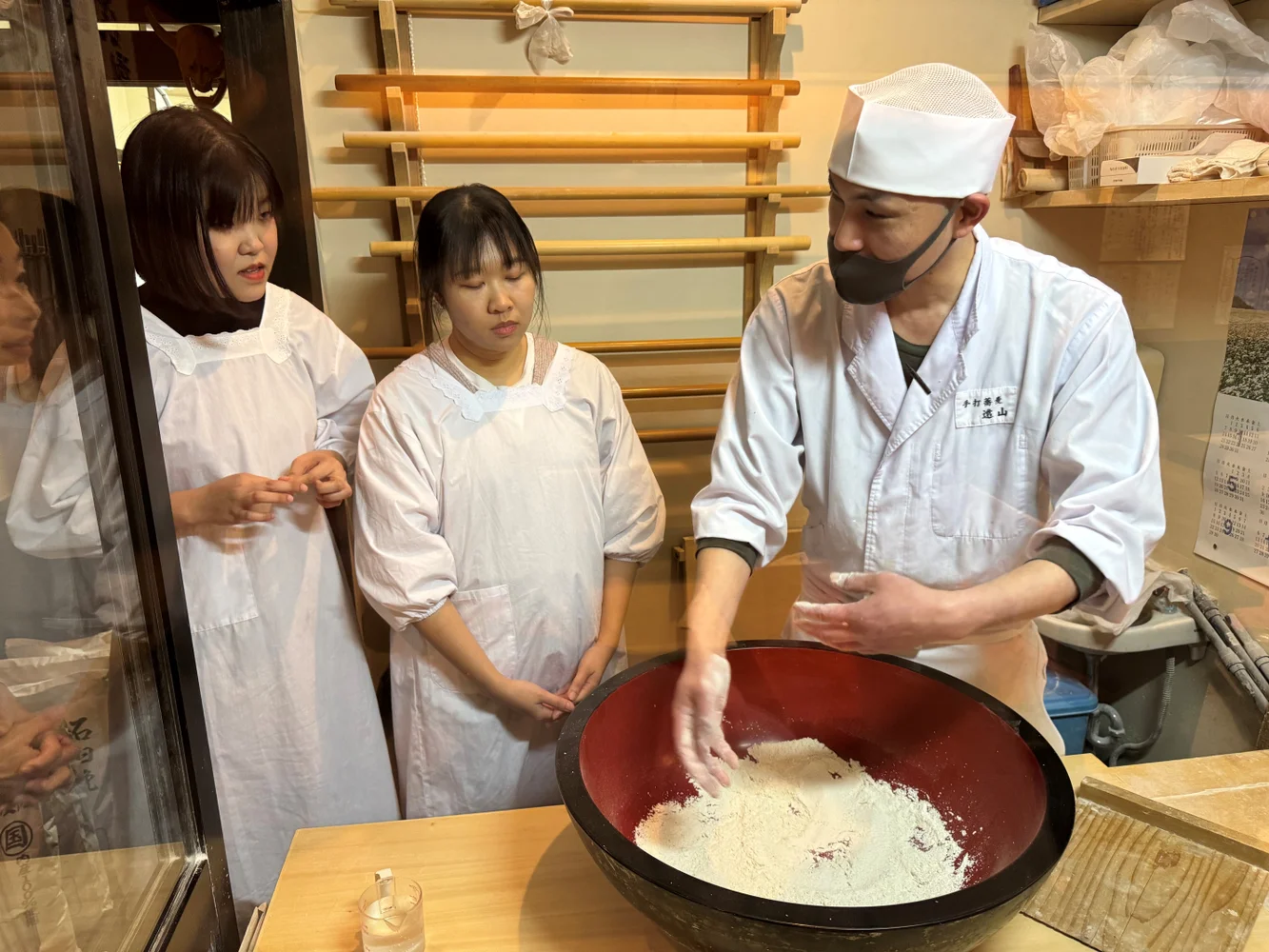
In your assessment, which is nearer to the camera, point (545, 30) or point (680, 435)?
point (545, 30)

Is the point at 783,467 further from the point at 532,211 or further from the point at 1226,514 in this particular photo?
the point at 1226,514

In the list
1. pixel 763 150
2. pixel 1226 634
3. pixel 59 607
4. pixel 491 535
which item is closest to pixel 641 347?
pixel 763 150

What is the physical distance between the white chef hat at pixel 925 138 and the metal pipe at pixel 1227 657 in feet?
4.10

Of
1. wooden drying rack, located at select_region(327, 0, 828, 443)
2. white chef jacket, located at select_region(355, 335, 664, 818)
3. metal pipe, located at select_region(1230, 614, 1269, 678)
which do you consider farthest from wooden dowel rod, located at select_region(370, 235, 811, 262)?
metal pipe, located at select_region(1230, 614, 1269, 678)

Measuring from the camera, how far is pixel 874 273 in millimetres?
942

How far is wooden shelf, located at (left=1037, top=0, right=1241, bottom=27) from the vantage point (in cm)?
152

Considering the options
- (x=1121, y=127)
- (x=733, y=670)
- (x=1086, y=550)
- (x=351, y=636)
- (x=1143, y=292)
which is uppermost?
(x=1121, y=127)

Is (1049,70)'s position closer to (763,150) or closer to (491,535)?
(763,150)

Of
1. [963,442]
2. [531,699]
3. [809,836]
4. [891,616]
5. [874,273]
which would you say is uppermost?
[874,273]

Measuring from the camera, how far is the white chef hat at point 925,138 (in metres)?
0.88

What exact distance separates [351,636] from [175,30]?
43.5 inches

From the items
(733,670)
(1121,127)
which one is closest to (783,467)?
(733,670)

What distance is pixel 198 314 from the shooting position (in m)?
1.23

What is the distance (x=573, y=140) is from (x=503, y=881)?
123 centimetres
